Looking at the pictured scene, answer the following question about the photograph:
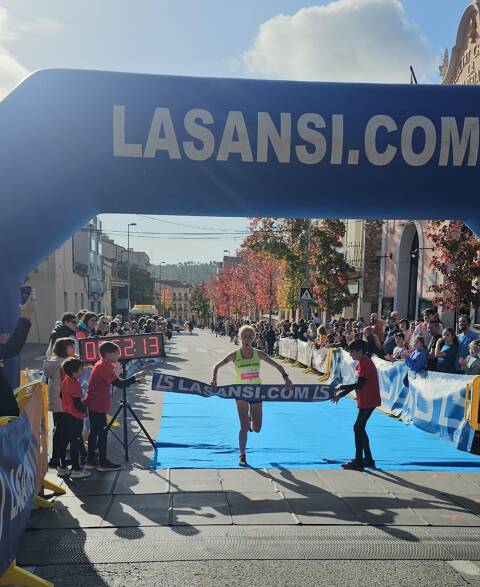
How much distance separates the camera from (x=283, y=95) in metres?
6.07

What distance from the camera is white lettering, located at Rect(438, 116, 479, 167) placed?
20.1 feet

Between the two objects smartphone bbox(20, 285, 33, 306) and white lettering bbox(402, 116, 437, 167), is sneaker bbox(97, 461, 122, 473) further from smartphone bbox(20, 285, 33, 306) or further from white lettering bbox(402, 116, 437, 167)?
white lettering bbox(402, 116, 437, 167)

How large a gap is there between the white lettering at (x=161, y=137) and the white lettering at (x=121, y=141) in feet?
0.40

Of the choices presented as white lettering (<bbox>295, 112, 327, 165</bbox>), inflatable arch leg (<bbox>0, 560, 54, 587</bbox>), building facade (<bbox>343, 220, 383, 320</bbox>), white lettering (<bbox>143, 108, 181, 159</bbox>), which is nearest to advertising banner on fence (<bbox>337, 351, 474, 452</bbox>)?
white lettering (<bbox>295, 112, 327, 165</bbox>)

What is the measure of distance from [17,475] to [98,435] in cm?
284

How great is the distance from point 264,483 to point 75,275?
37454 millimetres

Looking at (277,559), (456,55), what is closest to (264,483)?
(277,559)

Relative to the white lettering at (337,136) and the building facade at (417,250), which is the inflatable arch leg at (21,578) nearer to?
the white lettering at (337,136)

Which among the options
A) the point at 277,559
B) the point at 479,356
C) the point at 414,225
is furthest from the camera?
the point at 414,225

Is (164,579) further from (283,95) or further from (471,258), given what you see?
(471,258)

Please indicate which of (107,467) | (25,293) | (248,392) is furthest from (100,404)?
(248,392)

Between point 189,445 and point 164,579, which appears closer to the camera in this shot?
point 164,579

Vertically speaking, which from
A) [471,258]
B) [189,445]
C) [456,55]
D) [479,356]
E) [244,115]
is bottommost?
[189,445]

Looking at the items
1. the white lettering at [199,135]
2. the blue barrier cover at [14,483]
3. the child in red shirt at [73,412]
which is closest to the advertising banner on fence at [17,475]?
the blue barrier cover at [14,483]
